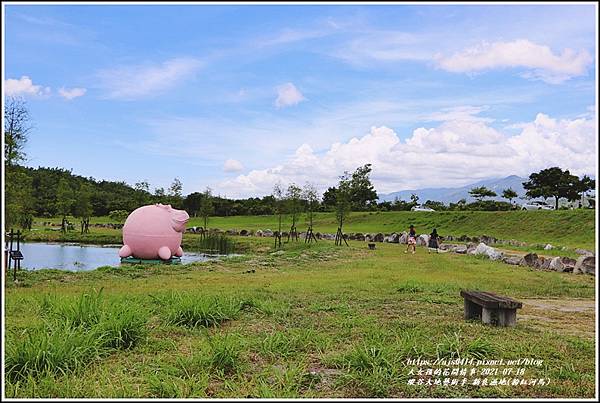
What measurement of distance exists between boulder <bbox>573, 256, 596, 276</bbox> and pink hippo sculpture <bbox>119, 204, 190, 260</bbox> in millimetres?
12477

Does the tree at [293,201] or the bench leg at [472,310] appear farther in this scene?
the tree at [293,201]

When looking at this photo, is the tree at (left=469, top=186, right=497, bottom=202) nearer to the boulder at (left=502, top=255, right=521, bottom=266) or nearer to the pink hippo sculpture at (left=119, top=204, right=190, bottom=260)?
the boulder at (left=502, top=255, right=521, bottom=266)

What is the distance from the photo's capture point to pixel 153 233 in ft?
60.5

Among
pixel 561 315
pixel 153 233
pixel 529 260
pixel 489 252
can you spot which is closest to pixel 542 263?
pixel 529 260

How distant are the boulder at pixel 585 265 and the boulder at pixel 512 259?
2.23 metres

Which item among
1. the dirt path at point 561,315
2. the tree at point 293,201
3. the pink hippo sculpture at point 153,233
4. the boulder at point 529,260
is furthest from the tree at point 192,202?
the dirt path at point 561,315

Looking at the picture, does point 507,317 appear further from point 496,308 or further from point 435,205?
point 435,205

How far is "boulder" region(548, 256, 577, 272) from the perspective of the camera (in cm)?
1459

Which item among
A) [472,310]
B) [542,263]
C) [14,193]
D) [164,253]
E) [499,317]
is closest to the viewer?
[499,317]

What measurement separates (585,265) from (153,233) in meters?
13.3

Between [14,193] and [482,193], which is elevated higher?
[482,193]

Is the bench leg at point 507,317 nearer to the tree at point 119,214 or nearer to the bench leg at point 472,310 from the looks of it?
the bench leg at point 472,310

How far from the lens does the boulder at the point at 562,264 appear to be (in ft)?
47.9

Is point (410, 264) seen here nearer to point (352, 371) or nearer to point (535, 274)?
point (535, 274)
